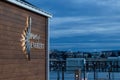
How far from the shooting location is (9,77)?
1477cm

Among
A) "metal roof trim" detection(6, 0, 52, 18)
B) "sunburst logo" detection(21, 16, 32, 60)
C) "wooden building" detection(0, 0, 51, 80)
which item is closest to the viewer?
"wooden building" detection(0, 0, 51, 80)

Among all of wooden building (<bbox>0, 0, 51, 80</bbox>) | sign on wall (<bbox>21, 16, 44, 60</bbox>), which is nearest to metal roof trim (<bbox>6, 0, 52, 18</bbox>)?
wooden building (<bbox>0, 0, 51, 80</bbox>)

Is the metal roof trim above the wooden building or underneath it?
above

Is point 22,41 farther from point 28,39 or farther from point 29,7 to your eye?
point 29,7

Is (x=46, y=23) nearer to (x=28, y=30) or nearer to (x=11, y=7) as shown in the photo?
(x=28, y=30)

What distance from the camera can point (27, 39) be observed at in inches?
645

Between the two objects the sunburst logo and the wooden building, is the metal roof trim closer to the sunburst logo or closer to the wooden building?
the wooden building

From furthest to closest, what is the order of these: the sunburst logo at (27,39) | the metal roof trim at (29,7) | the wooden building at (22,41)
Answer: the sunburst logo at (27,39), the metal roof trim at (29,7), the wooden building at (22,41)

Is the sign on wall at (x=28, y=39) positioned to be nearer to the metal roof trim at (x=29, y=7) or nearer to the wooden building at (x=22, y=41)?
the wooden building at (x=22, y=41)

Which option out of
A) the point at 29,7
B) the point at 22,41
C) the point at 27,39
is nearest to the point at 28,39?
the point at 27,39

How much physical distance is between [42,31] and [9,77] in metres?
3.92

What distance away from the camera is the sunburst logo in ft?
52.3

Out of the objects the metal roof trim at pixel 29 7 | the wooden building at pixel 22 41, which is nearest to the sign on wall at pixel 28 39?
the wooden building at pixel 22 41

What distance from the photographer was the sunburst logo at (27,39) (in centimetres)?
1595
